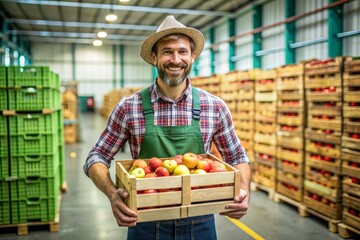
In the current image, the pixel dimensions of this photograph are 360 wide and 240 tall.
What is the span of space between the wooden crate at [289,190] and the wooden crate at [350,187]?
3.79ft

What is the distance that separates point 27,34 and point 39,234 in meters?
23.5

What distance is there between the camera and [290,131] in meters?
6.95

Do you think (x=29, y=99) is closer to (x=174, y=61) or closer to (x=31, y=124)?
(x=31, y=124)

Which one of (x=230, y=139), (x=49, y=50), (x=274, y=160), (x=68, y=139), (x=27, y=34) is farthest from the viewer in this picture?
(x=49, y=50)

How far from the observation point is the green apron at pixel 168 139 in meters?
2.36

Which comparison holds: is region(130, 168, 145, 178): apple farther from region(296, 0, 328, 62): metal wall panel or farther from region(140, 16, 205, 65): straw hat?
region(296, 0, 328, 62): metal wall panel

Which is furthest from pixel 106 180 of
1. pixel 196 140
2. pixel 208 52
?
pixel 208 52

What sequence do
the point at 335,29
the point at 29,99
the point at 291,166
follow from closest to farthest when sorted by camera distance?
the point at 29,99 < the point at 291,166 < the point at 335,29

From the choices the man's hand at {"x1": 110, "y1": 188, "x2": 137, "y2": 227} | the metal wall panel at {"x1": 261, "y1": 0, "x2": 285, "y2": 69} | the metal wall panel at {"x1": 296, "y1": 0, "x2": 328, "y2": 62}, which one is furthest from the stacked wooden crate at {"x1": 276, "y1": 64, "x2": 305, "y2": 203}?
the metal wall panel at {"x1": 261, "y1": 0, "x2": 285, "y2": 69}

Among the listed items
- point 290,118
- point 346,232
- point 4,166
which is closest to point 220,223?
point 346,232

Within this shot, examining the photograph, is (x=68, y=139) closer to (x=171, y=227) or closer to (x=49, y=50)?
(x=171, y=227)

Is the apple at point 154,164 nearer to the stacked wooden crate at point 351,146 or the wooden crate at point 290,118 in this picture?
the stacked wooden crate at point 351,146

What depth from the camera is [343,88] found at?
557cm

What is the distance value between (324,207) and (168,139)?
4.47 m
